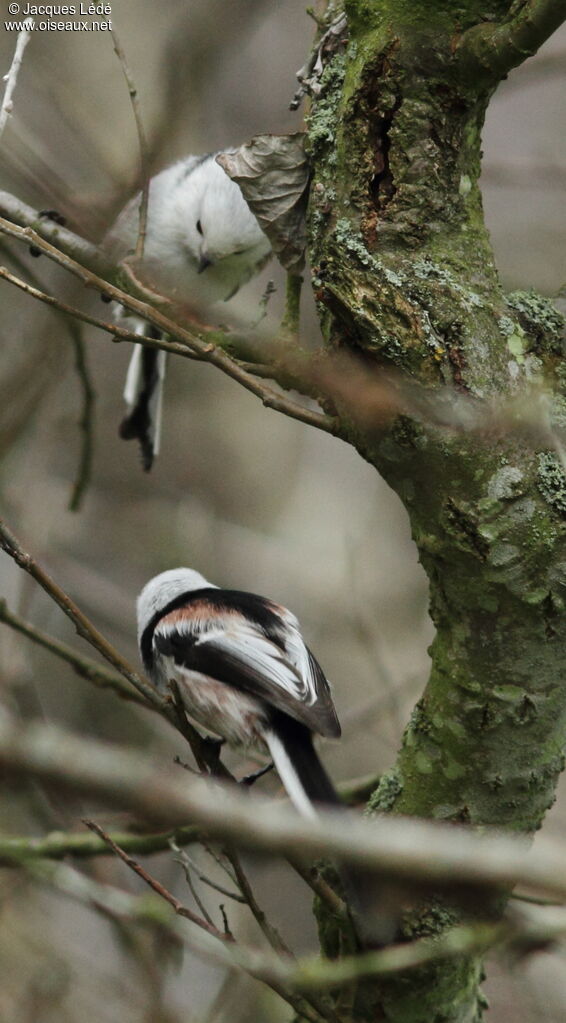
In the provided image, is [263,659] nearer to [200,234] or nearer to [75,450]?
[200,234]

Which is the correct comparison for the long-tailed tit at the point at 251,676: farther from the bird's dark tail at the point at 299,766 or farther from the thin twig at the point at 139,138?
the thin twig at the point at 139,138

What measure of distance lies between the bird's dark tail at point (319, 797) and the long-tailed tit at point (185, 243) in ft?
5.76

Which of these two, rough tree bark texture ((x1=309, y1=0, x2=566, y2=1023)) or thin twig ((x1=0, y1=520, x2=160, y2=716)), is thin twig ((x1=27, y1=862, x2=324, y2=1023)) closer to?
rough tree bark texture ((x1=309, y1=0, x2=566, y2=1023))

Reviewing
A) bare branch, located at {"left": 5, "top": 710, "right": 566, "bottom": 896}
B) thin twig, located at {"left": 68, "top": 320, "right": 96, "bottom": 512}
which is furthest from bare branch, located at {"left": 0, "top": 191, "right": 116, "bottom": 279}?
bare branch, located at {"left": 5, "top": 710, "right": 566, "bottom": 896}

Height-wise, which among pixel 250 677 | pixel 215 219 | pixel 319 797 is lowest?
pixel 319 797

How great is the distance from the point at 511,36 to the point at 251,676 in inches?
59.5

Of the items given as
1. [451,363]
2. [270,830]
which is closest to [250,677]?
[451,363]

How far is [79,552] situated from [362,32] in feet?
16.2

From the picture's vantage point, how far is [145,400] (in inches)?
157

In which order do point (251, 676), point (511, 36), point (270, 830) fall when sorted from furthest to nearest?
point (251, 676), point (511, 36), point (270, 830)

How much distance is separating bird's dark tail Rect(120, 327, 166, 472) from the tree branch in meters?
2.21

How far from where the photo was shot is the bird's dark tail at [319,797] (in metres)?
1.85

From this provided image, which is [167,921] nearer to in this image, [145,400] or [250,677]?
[250,677]

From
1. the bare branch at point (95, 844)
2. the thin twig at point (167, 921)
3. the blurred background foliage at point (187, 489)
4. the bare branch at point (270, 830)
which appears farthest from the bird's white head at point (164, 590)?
the bare branch at point (270, 830)
